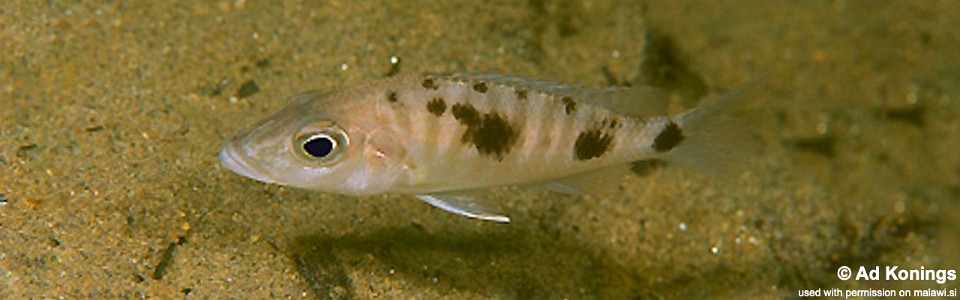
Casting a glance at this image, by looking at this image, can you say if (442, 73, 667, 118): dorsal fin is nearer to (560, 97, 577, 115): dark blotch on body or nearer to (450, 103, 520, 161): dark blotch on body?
(560, 97, 577, 115): dark blotch on body

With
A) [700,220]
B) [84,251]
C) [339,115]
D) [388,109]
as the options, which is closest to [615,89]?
[388,109]

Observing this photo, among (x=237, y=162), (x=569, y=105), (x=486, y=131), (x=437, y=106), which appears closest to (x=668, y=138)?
(x=569, y=105)

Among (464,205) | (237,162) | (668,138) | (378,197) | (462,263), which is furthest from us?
(378,197)

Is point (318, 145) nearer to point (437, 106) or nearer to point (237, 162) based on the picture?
point (237, 162)

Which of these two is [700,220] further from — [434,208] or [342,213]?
[342,213]

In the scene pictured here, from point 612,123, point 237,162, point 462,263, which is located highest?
point 612,123

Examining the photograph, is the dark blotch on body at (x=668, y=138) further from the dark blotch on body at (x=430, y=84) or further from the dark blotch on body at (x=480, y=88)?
the dark blotch on body at (x=430, y=84)

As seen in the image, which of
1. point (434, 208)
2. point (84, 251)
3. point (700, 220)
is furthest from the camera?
point (700, 220)
